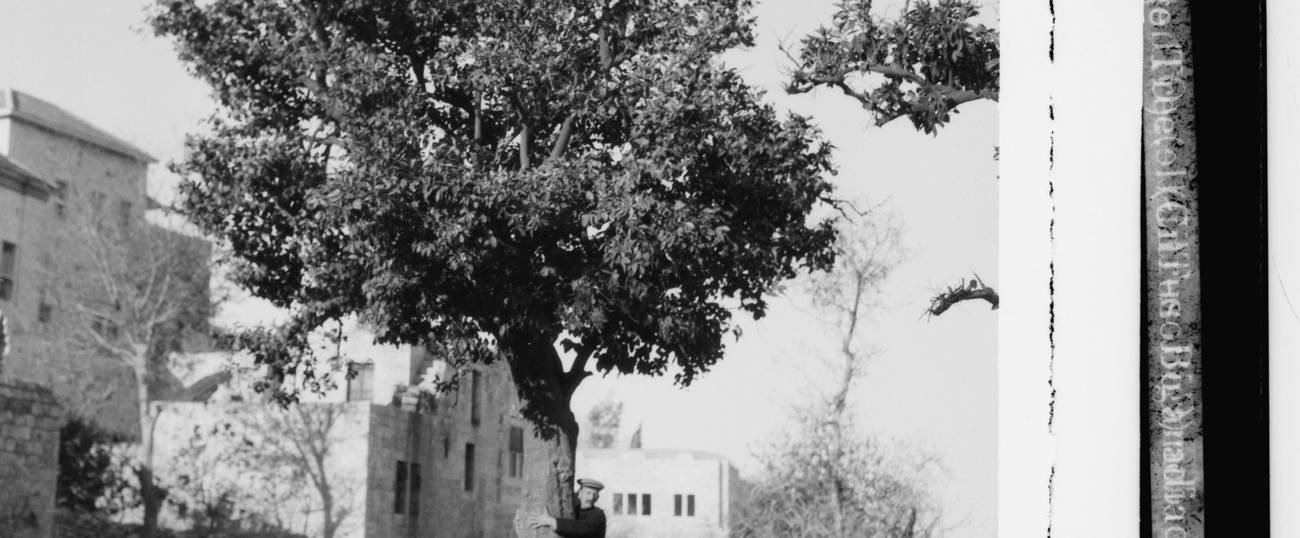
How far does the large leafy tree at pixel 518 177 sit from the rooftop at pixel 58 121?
40 centimetres

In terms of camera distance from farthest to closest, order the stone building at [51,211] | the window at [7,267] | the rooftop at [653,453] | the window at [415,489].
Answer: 1. the window at [415,489]
2. the window at [7,267]
3. the stone building at [51,211]
4. the rooftop at [653,453]

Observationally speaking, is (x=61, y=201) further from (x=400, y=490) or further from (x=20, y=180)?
(x=400, y=490)

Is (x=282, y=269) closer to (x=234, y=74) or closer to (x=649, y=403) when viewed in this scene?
(x=234, y=74)

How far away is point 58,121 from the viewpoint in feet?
27.9

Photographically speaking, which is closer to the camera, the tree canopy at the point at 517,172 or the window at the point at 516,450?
the tree canopy at the point at 517,172

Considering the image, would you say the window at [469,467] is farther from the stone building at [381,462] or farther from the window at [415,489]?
the window at [415,489]

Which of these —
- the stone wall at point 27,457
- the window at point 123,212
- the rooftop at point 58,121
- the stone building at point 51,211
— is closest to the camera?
the rooftop at point 58,121

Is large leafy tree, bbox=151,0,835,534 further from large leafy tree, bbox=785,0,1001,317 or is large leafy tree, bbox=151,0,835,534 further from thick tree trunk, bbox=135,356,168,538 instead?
thick tree trunk, bbox=135,356,168,538

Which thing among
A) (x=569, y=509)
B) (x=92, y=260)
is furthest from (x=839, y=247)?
(x=92, y=260)

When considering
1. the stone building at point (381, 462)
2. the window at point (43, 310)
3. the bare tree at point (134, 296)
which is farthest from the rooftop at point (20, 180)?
the stone building at point (381, 462)

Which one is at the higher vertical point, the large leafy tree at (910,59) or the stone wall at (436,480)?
the large leafy tree at (910,59)

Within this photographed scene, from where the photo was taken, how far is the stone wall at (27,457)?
10359mm

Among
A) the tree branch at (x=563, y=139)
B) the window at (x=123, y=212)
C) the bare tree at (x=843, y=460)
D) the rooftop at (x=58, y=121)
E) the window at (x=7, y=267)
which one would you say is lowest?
the bare tree at (x=843, y=460)

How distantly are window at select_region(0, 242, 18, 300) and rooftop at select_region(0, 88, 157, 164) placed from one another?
33.3 inches
